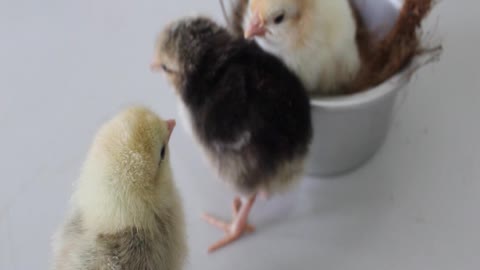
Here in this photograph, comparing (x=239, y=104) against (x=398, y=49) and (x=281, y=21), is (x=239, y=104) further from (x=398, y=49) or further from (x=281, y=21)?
(x=398, y=49)

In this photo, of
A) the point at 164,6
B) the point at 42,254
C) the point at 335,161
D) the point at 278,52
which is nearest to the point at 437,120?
the point at 335,161

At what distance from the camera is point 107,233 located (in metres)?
0.65

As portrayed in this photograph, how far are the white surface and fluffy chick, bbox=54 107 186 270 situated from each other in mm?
185

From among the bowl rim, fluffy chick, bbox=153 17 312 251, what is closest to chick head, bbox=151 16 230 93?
fluffy chick, bbox=153 17 312 251

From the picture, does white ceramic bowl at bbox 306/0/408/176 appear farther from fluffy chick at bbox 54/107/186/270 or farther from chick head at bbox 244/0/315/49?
fluffy chick at bbox 54/107/186/270

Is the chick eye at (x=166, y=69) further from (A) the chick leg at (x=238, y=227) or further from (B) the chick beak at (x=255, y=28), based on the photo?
(A) the chick leg at (x=238, y=227)

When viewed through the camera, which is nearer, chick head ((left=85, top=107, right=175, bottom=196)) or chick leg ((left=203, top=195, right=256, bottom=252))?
chick head ((left=85, top=107, right=175, bottom=196))

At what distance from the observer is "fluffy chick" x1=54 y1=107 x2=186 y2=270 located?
0.65 m

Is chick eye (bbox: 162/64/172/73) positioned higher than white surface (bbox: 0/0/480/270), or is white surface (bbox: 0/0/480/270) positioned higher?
chick eye (bbox: 162/64/172/73)

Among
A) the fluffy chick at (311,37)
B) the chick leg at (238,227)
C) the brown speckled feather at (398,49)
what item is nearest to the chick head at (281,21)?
the fluffy chick at (311,37)

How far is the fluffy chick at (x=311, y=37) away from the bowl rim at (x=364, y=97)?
0.05m

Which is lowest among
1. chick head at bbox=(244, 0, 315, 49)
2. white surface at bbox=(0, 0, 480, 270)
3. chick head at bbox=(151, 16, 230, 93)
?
white surface at bbox=(0, 0, 480, 270)

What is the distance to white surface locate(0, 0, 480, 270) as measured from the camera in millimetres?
839

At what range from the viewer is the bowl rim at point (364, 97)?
0.72 metres
